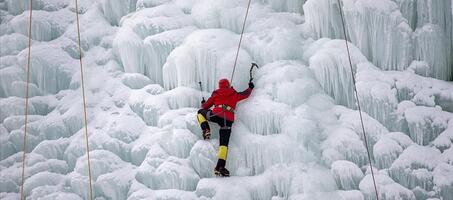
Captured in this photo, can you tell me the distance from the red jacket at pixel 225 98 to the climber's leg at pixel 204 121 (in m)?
0.09

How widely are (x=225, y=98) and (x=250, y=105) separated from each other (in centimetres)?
36

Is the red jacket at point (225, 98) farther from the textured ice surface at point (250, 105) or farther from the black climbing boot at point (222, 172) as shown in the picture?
the black climbing boot at point (222, 172)

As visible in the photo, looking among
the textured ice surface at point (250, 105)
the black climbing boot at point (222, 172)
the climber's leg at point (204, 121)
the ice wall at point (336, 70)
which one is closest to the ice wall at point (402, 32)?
the textured ice surface at point (250, 105)

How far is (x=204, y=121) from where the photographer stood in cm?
595

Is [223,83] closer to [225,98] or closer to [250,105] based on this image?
[225,98]

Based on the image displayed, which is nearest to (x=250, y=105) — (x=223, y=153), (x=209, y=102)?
(x=209, y=102)

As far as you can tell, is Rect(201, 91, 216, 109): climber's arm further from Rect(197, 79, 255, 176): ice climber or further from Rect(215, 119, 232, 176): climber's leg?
Rect(215, 119, 232, 176): climber's leg

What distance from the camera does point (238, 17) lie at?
6.83m

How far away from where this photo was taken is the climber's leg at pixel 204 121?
233 inches

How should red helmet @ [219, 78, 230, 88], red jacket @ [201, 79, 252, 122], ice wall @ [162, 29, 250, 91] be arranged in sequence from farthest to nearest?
ice wall @ [162, 29, 250, 91] → red helmet @ [219, 78, 230, 88] → red jacket @ [201, 79, 252, 122]

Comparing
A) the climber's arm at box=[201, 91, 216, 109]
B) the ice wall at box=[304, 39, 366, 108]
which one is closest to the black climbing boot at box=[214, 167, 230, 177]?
the climber's arm at box=[201, 91, 216, 109]

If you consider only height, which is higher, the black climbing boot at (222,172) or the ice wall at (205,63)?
the ice wall at (205,63)

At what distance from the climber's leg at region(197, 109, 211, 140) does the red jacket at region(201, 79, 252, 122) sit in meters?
0.09

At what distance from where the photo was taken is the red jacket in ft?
19.3
